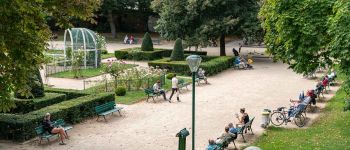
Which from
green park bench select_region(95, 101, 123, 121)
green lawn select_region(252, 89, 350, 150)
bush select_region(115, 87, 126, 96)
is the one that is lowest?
green lawn select_region(252, 89, 350, 150)

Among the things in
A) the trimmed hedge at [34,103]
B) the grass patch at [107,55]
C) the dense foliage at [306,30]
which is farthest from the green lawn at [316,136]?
the grass patch at [107,55]

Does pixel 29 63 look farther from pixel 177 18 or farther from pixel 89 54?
pixel 177 18

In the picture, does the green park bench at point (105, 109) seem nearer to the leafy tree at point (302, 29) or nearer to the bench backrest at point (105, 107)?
the bench backrest at point (105, 107)

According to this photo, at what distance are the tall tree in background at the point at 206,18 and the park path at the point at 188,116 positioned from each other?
677 centimetres

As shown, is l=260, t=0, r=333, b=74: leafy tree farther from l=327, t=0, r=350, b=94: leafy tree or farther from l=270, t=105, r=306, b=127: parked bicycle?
l=327, t=0, r=350, b=94: leafy tree

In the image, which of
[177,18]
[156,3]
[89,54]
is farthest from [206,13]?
[89,54]

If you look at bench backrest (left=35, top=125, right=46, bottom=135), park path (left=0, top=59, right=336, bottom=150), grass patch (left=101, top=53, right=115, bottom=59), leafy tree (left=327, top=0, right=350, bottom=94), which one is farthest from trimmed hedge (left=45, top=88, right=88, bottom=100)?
grass patch (left=101, top=53, right=115, bottom=59)

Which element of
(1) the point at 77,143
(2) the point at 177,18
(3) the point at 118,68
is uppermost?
(2) the point at 177,18

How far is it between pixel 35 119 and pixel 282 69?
73.3 ft

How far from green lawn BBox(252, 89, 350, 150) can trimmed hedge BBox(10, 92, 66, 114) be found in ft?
30.8

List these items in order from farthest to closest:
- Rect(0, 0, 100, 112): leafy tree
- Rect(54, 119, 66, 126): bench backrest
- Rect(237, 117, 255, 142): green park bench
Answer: Rect(54, 119, 66, 126): bench backrest, Rect(237, 117, 255, 142): green park bench, Rect(0, 0, 100, 112): leafy tree

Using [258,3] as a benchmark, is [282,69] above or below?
below

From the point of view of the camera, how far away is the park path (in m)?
17.7

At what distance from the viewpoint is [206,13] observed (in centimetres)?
3997
